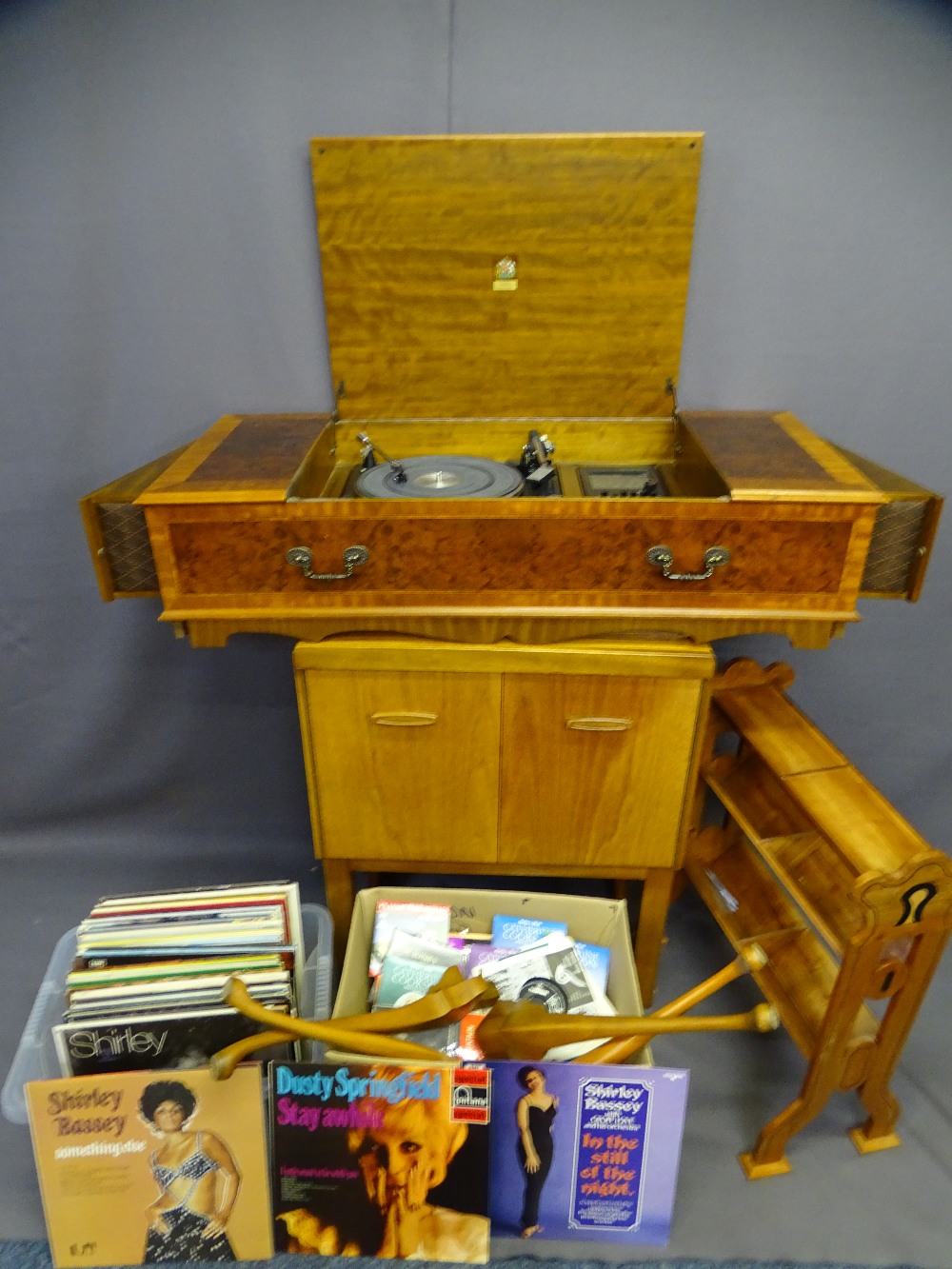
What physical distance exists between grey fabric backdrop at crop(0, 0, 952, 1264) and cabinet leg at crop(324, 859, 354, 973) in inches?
18.7

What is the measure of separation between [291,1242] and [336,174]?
1.58m

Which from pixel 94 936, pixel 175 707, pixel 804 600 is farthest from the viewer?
pixel 175 707

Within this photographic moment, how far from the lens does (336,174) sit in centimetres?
133

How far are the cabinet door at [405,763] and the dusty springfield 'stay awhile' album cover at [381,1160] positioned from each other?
344 millimetres

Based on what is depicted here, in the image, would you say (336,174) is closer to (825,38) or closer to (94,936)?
(825,38)

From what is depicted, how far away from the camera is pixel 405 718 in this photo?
127cm

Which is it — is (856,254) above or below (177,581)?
above

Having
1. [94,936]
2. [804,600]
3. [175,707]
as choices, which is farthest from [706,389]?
[94,936]

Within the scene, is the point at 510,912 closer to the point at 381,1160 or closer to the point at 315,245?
the point at 381,1160

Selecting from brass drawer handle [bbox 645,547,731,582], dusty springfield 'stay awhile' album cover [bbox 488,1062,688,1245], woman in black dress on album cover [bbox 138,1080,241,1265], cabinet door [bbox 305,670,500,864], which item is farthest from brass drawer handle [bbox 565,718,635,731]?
woman in black dress on album cover [bbox 138,1080,241,1265]

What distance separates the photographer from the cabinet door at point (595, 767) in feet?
4.07

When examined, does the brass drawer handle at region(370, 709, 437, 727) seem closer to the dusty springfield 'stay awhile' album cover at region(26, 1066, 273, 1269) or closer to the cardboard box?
the cardboard box

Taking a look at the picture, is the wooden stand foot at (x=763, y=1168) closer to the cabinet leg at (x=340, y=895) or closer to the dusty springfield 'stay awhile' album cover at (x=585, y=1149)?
the dusty springfield 'stay awhile' album cover at (x=585, y=1149)

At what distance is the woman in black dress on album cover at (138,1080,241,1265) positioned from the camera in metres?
1.14
